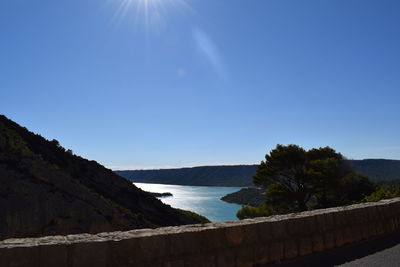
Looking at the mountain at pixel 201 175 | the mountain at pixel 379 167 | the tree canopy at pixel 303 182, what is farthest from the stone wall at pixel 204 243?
the mountain at pixel 201 175

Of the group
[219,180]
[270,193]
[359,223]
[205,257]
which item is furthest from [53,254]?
[219,180]

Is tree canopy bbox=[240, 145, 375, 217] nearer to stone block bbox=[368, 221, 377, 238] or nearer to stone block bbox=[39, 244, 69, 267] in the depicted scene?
stone block bbox=[368, 221, 377, 238]

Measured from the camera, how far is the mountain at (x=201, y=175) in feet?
486

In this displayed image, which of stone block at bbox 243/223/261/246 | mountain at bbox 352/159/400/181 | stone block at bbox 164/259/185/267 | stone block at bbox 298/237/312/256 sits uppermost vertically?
mountain at bbox 352/159/400/181

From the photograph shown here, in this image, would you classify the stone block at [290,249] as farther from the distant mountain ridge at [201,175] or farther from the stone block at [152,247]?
the distant mountain ridge at [201,175]

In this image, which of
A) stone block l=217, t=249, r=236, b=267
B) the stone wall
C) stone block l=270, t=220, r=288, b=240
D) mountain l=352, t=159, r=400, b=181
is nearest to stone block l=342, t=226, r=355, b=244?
the stone wall

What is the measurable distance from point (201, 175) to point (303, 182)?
5886 inches

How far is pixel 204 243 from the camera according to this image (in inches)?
136

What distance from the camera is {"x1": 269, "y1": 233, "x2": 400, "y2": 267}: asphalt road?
3.93 m

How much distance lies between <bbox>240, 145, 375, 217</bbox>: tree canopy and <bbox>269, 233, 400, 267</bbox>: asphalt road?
16902mm

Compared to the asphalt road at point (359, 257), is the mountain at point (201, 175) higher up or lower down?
higher up

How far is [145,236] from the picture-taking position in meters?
3.15

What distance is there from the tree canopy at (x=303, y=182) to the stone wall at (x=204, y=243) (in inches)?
667

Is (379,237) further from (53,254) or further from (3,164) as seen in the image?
(3,164)
